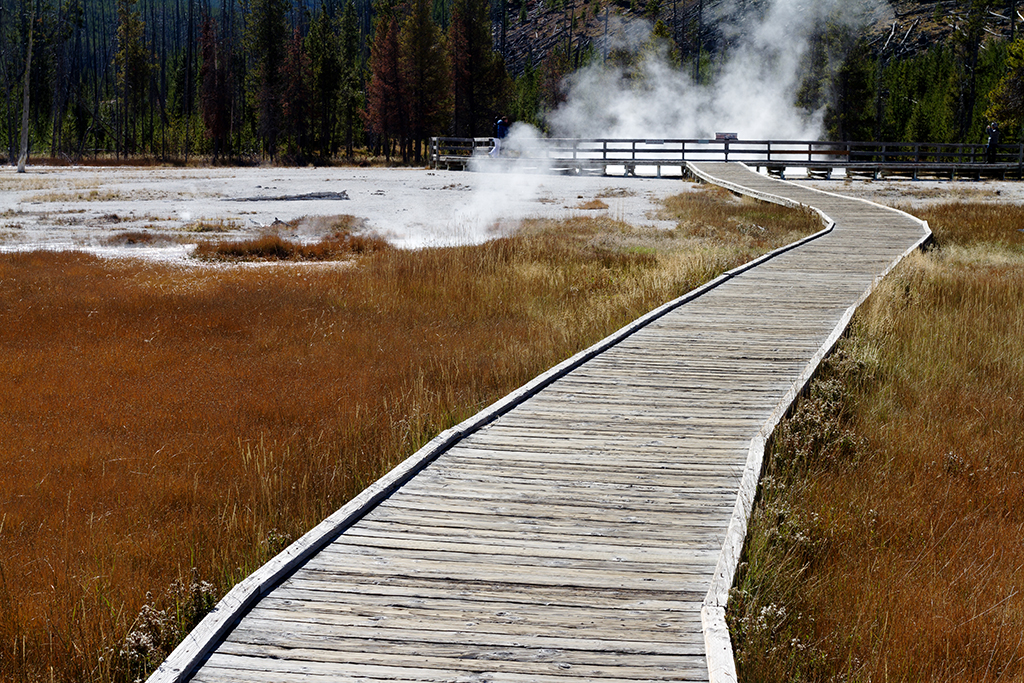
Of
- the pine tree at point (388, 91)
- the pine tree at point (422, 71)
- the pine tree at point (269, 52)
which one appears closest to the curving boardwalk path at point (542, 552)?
the pine tree at point (422, 71)

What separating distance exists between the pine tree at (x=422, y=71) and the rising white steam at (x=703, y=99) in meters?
13.6

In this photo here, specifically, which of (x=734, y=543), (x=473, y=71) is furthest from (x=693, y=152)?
(x=734, y=543)

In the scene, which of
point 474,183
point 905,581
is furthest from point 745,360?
point 474,183

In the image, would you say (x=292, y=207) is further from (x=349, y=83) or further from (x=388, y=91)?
(x=349, y=83)

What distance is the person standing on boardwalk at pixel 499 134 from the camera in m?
40.3

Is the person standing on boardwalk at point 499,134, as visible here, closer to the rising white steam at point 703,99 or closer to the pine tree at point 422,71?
the pine tree at point 422,71

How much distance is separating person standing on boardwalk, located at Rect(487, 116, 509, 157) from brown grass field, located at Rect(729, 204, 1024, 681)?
3172 cm

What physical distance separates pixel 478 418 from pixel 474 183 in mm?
29404

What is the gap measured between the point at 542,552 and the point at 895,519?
2.32m

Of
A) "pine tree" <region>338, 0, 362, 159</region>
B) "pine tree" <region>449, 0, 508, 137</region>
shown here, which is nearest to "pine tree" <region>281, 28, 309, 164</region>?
"pine tree" <region>338, 0, 362, 159</region>

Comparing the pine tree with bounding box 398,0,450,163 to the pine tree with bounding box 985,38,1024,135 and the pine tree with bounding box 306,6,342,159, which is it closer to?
the pine tree with bounding box 306,6,342,159

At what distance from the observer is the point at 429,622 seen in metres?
3.74

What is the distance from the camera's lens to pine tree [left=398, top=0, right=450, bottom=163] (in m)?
64.1

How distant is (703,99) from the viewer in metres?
75.6
